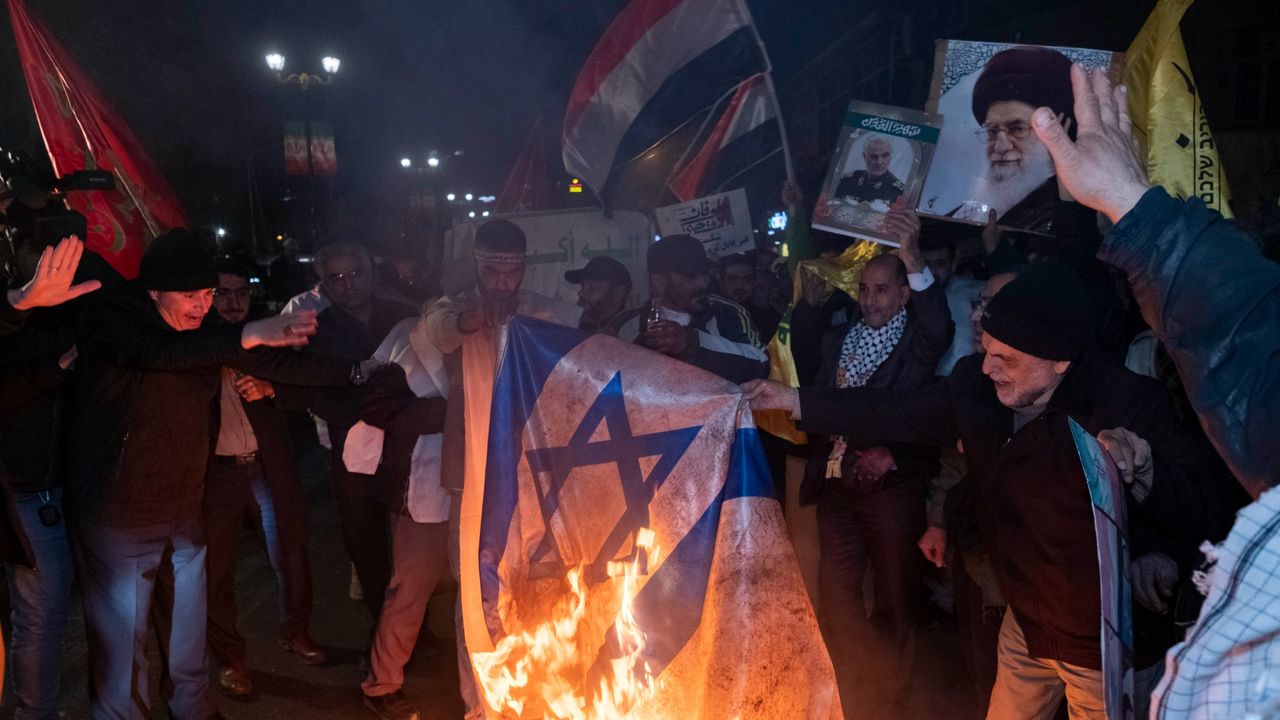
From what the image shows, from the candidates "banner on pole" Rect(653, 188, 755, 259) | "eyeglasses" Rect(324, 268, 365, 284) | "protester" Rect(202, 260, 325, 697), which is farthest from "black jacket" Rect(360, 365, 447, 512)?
"banner on pole" Rect(653, 188, 755, 259)

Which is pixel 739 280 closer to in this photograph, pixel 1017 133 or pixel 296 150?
pixel 1017 133

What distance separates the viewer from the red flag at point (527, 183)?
7953 millimetres

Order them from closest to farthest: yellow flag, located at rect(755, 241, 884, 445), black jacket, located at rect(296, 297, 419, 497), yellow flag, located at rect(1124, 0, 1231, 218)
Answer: yellow flag, located at rect(1124, 0, 1231, 218)
black jacket, located at rect(296, 297, 419, 497)
yellow flag, located at rect(755, 241, 884, 445)

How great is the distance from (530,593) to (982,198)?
2.92 metres

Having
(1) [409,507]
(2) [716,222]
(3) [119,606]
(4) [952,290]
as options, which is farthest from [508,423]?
(2) [716,222]

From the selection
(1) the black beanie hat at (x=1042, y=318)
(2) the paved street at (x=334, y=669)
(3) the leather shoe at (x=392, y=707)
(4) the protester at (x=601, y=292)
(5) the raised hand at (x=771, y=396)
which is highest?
(1) the black beanie hat at (x=1042, y=318)

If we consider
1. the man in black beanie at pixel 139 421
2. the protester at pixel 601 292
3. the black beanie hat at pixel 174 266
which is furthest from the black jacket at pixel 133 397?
the protester at pixel 601 292

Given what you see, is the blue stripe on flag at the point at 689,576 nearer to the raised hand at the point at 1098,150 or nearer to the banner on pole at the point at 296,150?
the raised hand at the point at 1098,150

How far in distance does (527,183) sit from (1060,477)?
6.29 meters

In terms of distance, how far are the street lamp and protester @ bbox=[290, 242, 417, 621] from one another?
21.1 metres

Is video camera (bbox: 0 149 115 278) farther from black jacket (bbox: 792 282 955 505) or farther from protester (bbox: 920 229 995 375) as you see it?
protester (bbox: 920 229 995 375)

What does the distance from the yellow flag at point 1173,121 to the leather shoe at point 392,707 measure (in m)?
4.13

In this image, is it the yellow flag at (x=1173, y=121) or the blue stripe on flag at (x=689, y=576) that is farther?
the yellow flag at (x=1173, y=121)

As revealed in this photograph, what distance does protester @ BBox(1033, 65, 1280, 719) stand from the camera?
124 centimetres
